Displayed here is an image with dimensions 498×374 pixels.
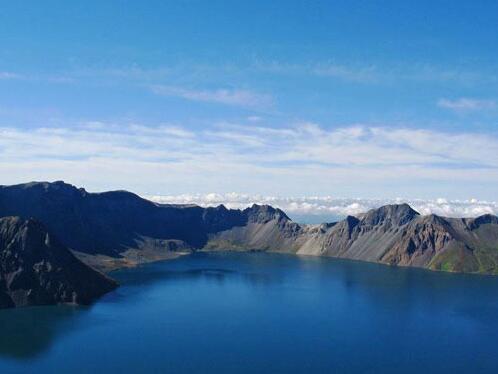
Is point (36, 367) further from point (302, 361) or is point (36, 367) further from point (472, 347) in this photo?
point (472, 347)

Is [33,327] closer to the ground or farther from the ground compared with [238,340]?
farther from the ground

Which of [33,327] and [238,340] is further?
[33,327]

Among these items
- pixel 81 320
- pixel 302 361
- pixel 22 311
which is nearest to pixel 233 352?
pixel 302 361

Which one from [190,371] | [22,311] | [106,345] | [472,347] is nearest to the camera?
[190,371]

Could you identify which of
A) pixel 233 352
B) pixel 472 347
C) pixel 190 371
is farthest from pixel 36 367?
pixel 472 347

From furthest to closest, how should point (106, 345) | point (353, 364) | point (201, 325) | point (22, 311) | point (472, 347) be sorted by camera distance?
point (22, 311) → point (201, 325) → point (472, 347) → point (106, 345) → point (353, 364)

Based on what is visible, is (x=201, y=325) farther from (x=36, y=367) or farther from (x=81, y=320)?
(x=36, y=367)

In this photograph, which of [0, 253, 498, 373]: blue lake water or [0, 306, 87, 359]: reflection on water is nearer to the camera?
[0, 253, 498, 373]: blue lake water

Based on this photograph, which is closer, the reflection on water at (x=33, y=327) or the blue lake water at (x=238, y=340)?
the blue lake water at (x=238, y=340)

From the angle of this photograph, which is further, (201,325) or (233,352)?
(201,325)
